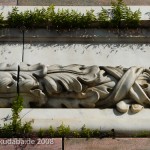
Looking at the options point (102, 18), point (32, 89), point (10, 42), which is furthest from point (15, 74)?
point (102, 18)

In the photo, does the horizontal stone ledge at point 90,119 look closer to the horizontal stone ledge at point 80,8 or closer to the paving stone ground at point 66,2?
the horizontal stone ledge at point 80,8

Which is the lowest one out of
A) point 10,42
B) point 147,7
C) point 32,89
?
point 32,89

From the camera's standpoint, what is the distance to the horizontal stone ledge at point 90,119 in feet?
20.2

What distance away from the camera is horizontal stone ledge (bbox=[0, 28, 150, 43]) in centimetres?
714

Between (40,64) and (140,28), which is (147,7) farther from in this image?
(40,64)

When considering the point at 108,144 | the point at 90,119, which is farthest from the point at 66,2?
the point at 108,144

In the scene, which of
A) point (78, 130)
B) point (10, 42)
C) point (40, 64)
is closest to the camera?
point (78, 130)

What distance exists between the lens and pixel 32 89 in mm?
6418

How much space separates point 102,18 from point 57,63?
0.86 metres

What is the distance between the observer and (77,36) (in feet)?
23.4

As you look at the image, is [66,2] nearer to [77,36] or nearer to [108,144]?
[77,36]

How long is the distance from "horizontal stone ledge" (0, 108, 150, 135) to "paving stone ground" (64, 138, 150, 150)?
144 mm

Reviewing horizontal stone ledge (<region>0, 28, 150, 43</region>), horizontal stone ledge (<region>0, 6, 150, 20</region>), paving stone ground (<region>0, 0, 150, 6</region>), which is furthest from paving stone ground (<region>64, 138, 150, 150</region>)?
paving stone ground (<region>0, 0, 150, 6</region>)

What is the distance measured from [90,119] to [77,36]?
53.1 inches
